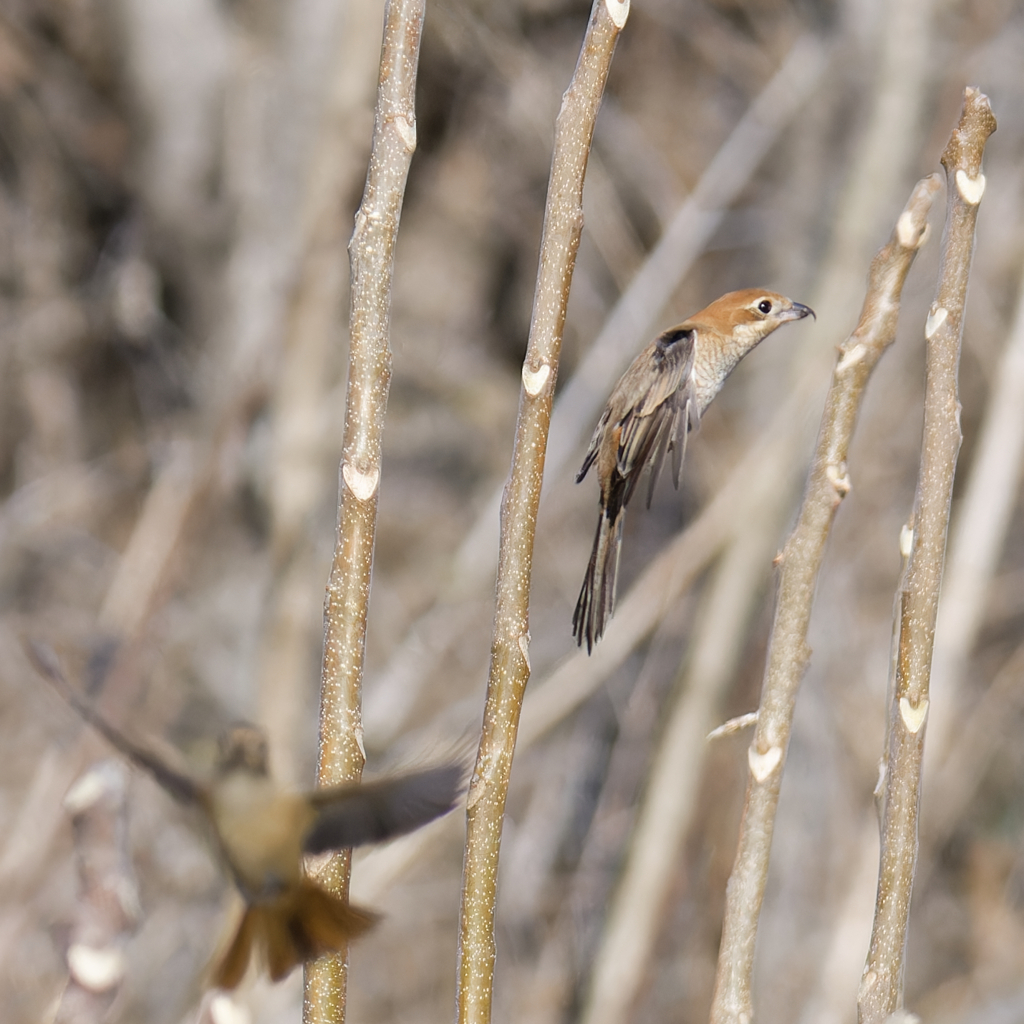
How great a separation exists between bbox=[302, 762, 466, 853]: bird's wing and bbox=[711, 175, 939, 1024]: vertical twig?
0.17 metres

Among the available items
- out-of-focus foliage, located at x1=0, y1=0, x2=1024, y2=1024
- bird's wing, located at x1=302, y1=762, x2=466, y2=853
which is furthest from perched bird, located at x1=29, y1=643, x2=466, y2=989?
out-of-focus foliage, located at x1=0, y1=0, x2=1024, y2=1024

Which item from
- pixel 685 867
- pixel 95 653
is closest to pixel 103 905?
pixel 95 653

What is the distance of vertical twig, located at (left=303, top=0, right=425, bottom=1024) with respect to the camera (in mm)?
589

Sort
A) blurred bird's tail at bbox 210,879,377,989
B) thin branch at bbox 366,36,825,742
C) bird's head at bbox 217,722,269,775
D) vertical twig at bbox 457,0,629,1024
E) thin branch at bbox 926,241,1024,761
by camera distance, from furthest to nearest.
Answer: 1. thin branch at bbox 366,36,825,742
2. thin branch at bbox 926,241,1024,761
3. bird's head at bbox 217,722,269,775
4. blurred bird's tail at bbox 210,879,377,989
5. vertical twig at bbox 457,0,629,1024

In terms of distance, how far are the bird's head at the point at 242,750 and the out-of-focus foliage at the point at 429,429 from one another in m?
1.39

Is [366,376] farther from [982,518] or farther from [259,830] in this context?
[982,518]

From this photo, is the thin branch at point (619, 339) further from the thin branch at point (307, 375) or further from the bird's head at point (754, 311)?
the bird's head at point (754, 311)

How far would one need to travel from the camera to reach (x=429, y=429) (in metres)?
3.88

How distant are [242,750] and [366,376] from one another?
44cm

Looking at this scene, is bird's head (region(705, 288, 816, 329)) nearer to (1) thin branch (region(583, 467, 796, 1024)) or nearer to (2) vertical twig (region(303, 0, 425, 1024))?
(2) vertical twig (region(303, 0, 425, 1024))

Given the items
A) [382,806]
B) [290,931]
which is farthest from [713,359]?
[290,931]

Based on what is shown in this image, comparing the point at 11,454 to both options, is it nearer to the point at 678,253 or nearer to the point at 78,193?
the point at 78,193

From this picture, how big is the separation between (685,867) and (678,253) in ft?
5.49

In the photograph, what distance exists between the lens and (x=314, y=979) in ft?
2.06
